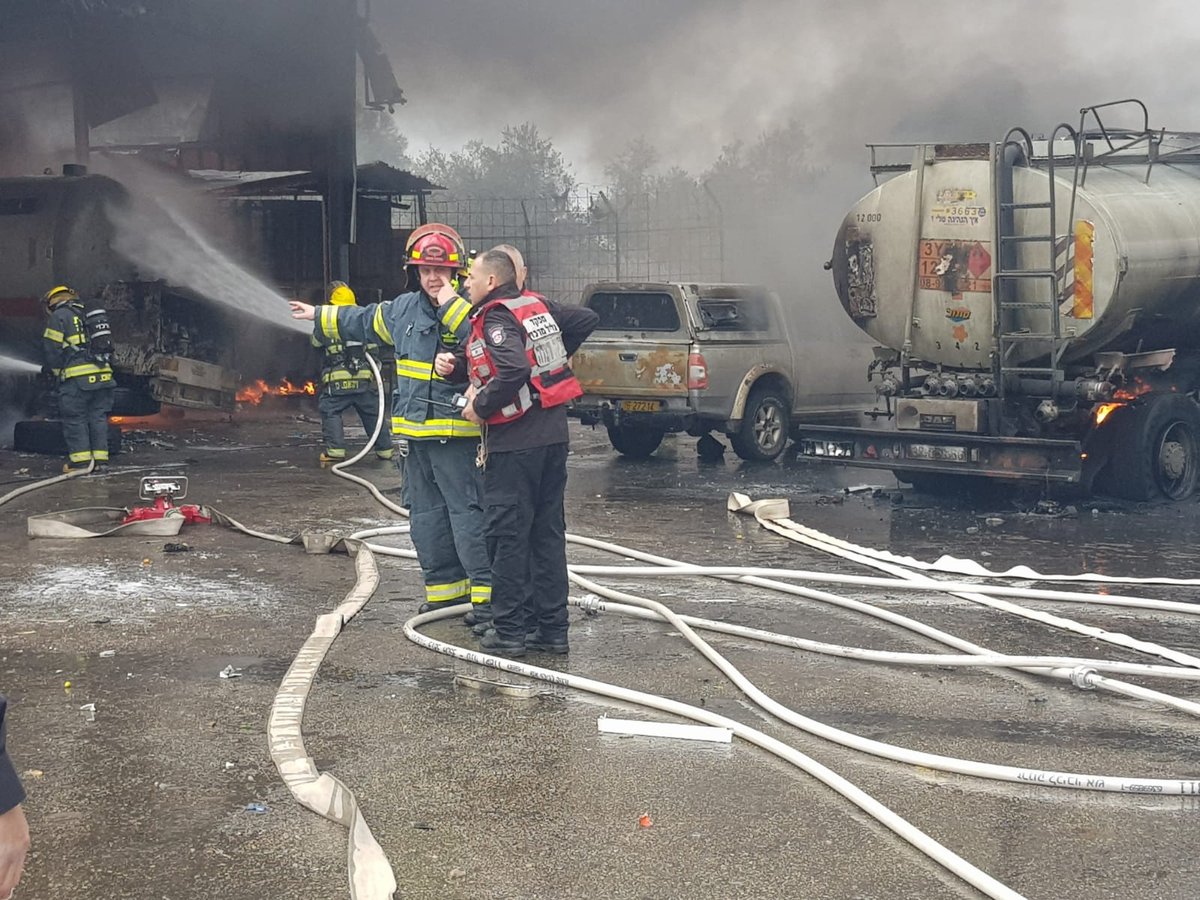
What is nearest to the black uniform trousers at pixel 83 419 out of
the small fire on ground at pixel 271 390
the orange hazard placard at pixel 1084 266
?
the small fire on ground at pixel 271 390

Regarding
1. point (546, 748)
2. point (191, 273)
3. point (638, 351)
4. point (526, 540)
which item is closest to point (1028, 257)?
point (638, 351)

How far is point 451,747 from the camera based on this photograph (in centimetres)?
497

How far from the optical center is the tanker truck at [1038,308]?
10320 millimetres

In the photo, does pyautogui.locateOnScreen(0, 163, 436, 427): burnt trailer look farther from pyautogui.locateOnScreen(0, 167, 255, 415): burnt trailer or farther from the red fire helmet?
the red fire helmet

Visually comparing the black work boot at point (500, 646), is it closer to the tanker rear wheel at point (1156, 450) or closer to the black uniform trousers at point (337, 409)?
the tanker rear wheel at point (1156, 450)

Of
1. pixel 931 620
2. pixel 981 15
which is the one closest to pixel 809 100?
pixel 981 15

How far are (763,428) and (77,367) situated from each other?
676 centimetres

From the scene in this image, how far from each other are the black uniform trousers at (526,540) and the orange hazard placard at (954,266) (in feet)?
18.6

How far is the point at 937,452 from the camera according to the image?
11.0 m

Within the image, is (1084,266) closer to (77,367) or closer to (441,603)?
(441,603)

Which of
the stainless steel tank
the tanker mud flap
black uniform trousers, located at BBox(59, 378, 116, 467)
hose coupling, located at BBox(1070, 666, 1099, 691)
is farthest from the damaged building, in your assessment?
hose coupling, located at BBox(1070, 666, 1099, 691)

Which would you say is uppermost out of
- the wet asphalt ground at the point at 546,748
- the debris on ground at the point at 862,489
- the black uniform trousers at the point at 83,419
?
the black uniform trousers at the point at 83,419

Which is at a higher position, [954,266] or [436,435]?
[954,266]

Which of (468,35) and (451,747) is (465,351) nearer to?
(451,747)
